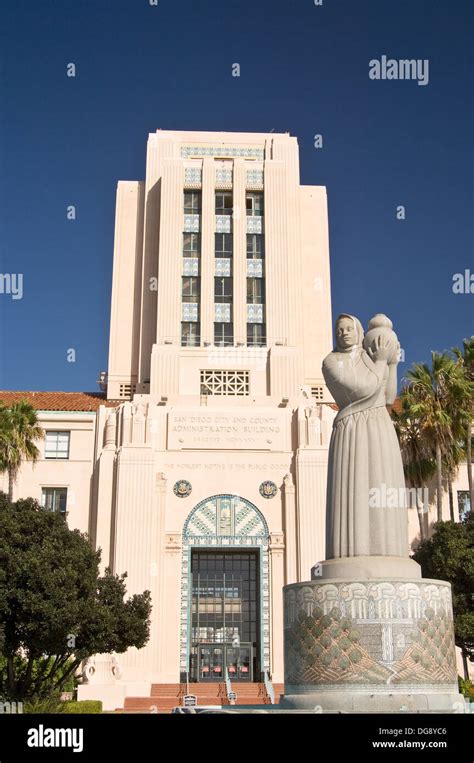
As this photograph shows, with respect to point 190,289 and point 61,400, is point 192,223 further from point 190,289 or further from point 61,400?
point 61,400

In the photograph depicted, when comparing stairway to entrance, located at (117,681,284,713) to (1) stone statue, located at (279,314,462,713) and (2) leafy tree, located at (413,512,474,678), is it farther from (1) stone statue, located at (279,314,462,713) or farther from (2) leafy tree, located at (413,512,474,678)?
(1) stone statue, located at (279,314,462,713)

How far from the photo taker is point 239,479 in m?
40.0

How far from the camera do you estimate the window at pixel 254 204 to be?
5009cm

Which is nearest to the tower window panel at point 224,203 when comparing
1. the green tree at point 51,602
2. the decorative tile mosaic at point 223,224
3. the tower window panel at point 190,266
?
the decorative tile mosaic at point 223,224

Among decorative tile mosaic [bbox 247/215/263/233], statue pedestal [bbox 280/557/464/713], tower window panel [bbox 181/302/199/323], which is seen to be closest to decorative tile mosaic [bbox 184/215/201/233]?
decorative tile mosaic [bbox 247/215/263/233]

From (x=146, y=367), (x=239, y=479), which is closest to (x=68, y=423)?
(x=146, y=367)

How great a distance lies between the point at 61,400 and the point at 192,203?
46.9ft

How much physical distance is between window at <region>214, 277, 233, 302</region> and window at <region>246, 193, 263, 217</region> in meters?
4.79

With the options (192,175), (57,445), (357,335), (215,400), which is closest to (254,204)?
(192,175)

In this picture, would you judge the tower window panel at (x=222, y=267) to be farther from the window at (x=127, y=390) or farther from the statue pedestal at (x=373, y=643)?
the statue pedestal at (x=373, y=643)
